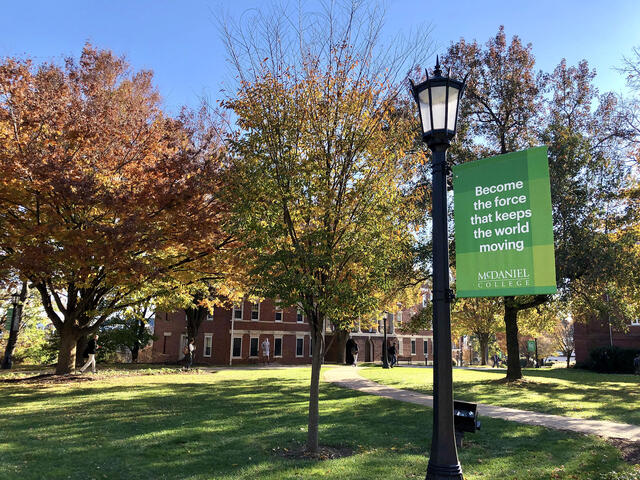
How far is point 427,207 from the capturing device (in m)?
18.1

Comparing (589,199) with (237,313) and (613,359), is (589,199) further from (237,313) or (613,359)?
(237,313)

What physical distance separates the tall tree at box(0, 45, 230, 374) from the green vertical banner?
336 inches

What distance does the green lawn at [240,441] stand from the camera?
6535 mm

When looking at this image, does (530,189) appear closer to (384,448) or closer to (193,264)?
(384,448)

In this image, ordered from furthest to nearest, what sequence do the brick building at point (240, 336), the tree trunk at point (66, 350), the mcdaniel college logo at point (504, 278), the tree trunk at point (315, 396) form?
1. the brick building at point (240, 336)
2. the tree trunk at point (66, 350)
3. the tree trunk at point (315, 396)
4. the mcdaniel college logo at point (504, 278)

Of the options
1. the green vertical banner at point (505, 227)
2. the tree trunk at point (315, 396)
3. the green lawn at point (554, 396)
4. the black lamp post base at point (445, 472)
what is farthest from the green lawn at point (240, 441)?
the green vertical banner at point (505, 227)

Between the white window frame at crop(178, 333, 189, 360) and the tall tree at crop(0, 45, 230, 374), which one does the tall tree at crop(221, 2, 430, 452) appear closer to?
the tall tree at crop(0, 45, 230, 374)

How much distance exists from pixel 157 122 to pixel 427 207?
33.5 feet

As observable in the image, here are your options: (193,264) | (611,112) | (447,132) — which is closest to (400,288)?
(193,264)

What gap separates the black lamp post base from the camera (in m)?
4.77

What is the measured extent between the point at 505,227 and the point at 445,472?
8.79ft

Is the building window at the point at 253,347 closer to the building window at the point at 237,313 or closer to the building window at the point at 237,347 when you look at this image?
the building window at the point at 237,347

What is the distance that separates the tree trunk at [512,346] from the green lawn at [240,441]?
28.6 feet

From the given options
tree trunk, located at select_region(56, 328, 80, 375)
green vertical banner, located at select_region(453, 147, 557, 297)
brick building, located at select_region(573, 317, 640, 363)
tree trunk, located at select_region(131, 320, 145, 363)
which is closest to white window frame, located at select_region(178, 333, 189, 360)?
tree trunk, located at select_region(131, 320, 145, 363)
